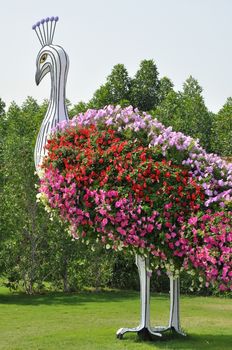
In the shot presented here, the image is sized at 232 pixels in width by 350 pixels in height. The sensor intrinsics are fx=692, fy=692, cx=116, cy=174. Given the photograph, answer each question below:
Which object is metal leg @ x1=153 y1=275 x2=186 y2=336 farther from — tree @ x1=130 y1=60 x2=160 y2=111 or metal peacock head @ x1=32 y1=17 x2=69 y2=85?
tree @ x1=130 y1=60 x2=160 y2=111

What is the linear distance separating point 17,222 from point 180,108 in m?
20.2

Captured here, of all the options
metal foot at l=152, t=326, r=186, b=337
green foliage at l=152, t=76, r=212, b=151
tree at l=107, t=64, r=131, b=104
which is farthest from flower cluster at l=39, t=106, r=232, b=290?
tree at l=107, t=64, r=131, b=104

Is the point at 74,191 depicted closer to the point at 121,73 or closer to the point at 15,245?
the point at 15,245

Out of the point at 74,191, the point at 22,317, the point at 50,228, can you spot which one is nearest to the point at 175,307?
the point at 74,191

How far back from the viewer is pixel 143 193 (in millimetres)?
8703

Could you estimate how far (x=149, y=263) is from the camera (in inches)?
370

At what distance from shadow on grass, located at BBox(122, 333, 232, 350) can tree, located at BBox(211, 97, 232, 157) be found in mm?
22872

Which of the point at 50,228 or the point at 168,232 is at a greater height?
the point at 50,228

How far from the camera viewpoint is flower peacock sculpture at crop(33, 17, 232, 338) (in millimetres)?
8445

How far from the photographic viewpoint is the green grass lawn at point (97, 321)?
970 centimetres

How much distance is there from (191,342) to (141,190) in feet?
8.31

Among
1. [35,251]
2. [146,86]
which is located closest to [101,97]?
[146,86]

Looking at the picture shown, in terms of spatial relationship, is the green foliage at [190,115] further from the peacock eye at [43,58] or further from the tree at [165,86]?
the peacock eye at [43,58]

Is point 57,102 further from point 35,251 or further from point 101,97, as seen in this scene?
point 101,97
